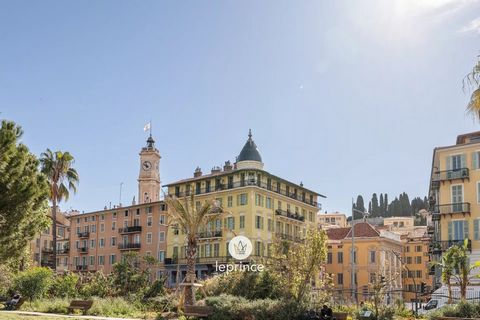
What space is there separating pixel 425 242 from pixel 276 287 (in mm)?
66787

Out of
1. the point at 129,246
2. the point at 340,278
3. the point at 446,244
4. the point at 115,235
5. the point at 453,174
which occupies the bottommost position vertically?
the point at 340,278

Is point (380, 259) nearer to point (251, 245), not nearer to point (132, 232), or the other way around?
point (251, 245)

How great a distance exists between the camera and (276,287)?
2931cm

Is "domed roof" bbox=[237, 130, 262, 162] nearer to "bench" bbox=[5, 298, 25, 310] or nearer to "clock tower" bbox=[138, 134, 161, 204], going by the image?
"clock tower" bbox=[138, 134, 161, 204]

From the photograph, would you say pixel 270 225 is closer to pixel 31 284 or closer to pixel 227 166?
pixel 227 166

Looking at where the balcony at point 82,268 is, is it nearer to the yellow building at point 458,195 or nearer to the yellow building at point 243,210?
the yellow building at point 243,210

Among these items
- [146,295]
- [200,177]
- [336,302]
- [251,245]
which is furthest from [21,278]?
[200,177]

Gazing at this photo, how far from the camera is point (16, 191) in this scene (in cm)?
2192

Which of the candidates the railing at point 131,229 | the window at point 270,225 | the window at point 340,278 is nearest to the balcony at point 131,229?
the railing at point 131,229

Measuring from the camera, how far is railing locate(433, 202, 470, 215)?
46.7 meters

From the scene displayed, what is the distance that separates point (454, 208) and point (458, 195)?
1289mm

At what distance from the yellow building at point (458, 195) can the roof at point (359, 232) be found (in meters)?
28.1

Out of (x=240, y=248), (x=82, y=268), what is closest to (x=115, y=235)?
(x=82, y=268)

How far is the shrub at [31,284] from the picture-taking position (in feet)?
121
